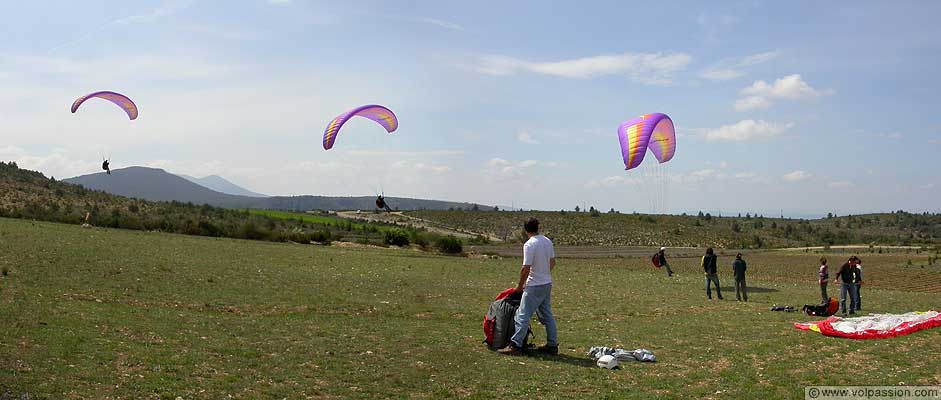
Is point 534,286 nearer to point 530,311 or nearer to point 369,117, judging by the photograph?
point 530,311

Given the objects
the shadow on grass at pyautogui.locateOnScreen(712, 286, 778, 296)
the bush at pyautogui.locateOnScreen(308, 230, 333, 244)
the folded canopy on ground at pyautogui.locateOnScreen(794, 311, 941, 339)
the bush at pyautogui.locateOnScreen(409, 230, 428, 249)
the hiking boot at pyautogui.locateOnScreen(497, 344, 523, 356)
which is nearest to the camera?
the hiking boot at pyautogui.locateOnScreen(497, 344, 523, 356)

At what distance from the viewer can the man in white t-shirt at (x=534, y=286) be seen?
11.3m

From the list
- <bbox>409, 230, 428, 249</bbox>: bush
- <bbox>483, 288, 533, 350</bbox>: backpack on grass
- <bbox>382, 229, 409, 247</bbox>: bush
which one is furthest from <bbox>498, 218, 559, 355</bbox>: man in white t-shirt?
<bbox>409, 230, 428, 249</bbox>: bush

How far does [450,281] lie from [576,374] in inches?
658

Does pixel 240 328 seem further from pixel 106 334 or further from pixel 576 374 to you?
pixel 576 374

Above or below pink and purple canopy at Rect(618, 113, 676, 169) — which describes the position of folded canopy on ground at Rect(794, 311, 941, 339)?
below

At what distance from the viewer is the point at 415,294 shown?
21.1 meters

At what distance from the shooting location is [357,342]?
40.4 ft

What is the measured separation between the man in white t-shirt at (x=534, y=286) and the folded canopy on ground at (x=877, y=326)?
5.76m

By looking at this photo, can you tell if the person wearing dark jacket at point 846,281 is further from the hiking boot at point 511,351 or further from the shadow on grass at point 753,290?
the hiking boot at point 511,351

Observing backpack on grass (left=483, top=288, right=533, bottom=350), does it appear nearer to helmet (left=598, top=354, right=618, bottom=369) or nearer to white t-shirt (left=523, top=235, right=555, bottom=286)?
white t-shirt (left=523, top=235, right=555, bottom=286)

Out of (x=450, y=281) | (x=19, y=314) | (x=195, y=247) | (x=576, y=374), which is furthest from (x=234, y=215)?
(x=576, y=374)

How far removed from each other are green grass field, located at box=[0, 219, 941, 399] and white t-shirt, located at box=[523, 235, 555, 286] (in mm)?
1278

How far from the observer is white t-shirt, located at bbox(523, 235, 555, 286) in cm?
1127
